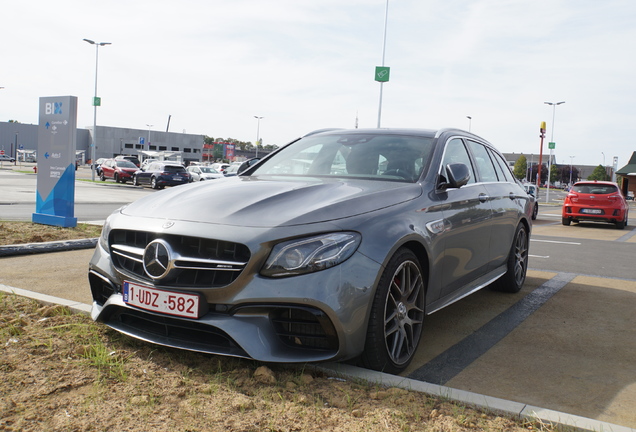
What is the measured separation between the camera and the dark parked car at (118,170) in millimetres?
36062

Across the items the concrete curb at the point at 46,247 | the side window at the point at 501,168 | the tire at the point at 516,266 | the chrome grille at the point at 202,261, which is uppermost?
the side window at the point at 501,168

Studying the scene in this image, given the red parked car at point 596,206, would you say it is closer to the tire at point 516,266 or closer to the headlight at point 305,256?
the tire at point 516,266

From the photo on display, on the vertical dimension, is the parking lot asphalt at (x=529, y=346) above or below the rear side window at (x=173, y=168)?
below

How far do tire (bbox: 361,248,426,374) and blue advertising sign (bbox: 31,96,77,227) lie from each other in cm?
760

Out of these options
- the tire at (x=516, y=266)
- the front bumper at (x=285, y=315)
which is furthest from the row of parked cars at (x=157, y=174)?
the front bumper at (x=285, y=315)

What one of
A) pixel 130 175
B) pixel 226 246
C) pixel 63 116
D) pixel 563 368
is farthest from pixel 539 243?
pixel 130 175

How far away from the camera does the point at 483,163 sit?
17.8ft

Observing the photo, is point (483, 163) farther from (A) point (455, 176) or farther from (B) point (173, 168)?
(B) point (173, 168)

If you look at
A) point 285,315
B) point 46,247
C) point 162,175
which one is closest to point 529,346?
point 285,315

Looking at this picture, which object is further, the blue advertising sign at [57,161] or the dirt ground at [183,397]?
the blue advertising sign at [57,161]

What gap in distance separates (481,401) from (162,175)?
97.5 ft

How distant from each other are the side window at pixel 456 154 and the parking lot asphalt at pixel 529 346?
4.10 ft

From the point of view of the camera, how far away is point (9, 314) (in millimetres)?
4098

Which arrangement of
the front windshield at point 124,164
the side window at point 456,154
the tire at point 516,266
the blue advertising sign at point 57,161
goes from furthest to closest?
the front windshield at point 124,164 < the blue advertising sign at point 57,161 < the tire at point 516,266 < the side window at point 456,154
